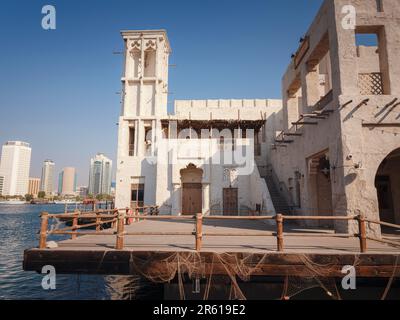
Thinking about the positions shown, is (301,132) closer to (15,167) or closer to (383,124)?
(383,124)

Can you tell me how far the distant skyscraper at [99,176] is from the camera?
187 metres

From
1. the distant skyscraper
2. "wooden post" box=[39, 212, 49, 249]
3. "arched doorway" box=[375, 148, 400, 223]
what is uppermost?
the distant skyscraper

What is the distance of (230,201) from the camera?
67.6 ft

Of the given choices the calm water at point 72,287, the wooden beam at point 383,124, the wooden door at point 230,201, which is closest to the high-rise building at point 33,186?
the calm water at point 72,287

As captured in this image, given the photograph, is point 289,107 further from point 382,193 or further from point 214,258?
point 214,258

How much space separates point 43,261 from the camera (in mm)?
6168

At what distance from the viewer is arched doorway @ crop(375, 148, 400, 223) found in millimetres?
12852

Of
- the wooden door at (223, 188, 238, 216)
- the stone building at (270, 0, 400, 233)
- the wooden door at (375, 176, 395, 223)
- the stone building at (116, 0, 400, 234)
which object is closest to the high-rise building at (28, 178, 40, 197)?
the stone building at (116, 0, 400, 234)

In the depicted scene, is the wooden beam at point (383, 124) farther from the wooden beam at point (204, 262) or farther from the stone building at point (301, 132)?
the wooden beam at point (204, 262)

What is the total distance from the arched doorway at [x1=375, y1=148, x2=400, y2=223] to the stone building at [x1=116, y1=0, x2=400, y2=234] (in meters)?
0.04

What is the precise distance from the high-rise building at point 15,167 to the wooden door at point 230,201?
564 ft

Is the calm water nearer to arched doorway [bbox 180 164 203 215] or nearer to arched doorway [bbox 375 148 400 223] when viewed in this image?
arched doorway [bbox 180 164 203 215]
